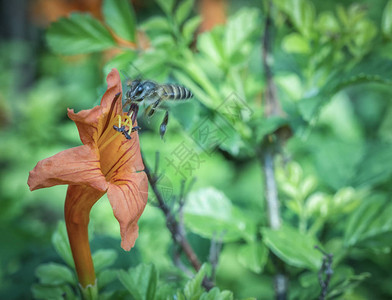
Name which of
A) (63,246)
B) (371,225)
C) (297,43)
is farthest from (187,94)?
(371,225)

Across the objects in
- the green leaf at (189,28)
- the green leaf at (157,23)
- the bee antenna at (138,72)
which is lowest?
the bee antenna at (138,72)

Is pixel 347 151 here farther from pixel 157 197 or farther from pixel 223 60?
pixel 157 197

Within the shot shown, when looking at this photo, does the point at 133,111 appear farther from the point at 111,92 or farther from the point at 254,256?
the point at 254,256

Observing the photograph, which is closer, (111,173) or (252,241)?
(111,173)

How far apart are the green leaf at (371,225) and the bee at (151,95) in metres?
0.54

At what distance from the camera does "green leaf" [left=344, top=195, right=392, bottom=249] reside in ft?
3.27

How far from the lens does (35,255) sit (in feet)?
4.56

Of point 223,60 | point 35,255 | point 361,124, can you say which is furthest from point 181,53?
point 361,124

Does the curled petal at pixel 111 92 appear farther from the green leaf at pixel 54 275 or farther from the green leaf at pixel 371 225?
the green leaf at pixel 371 225

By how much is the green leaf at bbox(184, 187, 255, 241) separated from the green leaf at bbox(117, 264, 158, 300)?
0.22m

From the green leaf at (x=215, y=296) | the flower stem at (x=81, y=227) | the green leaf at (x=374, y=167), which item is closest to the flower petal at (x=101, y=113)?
the flower stem at (x=81, y=227)

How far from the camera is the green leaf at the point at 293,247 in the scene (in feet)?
2.99

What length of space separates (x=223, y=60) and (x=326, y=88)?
0.30 meters

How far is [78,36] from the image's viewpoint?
3.48ft
